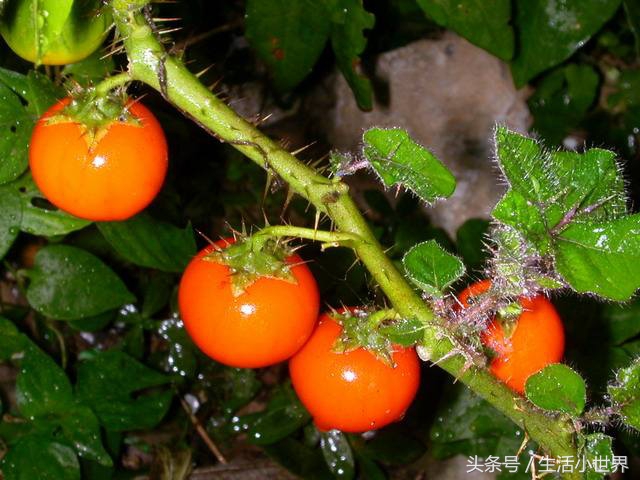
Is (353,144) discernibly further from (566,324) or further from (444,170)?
(444,170)

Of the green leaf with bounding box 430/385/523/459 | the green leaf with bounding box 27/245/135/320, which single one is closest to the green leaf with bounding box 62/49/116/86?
the green leaf with bounding box 27/245/135/320

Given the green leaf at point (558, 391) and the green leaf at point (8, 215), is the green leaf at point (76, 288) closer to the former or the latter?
the green leaf at point (8, 215)

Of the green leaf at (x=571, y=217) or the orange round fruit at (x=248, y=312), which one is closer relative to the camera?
the green leaf at (x=571, y=217)

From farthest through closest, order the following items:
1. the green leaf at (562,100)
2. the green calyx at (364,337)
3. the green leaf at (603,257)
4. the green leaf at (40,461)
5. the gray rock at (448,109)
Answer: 1. the gray rock at (448,109)
2. the green leaf at (562,100)
3. the green leaf at (40,461)
4. the green calyx at (364,337)
5. the green leaf at (603,257)

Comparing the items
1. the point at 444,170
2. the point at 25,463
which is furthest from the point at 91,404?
the point at 444,170

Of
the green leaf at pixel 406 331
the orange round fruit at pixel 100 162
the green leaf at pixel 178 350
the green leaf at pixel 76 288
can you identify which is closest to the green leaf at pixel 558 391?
the green leaf at pixel 406 331

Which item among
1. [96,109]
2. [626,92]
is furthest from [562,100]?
[96,109]

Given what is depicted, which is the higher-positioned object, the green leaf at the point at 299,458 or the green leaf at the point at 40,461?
the green leaf at the point at 40,461
